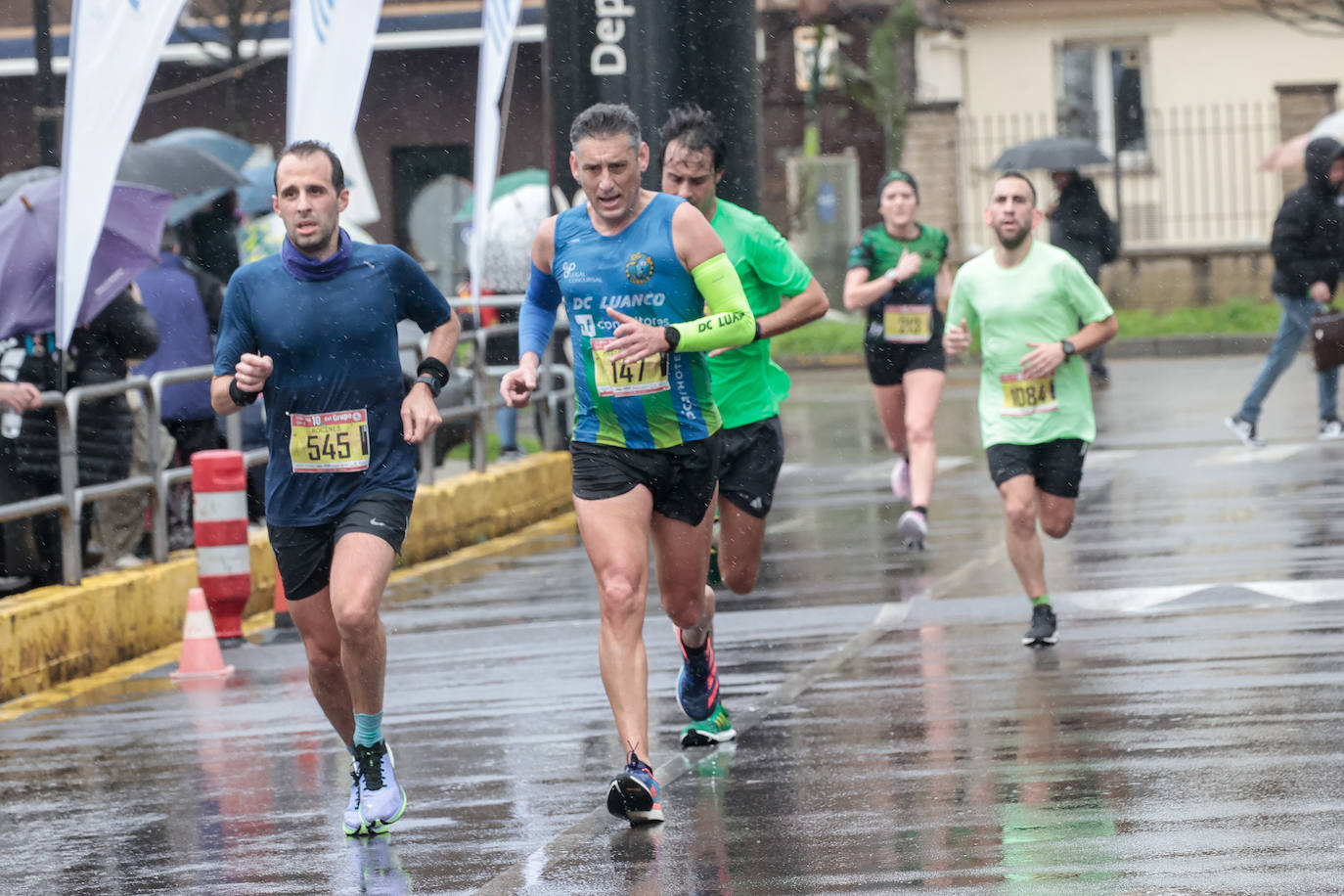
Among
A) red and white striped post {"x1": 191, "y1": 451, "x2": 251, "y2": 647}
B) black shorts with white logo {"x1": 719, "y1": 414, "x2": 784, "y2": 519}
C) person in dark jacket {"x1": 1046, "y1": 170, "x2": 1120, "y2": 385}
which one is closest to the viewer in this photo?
black shorts with white logo {"x1": 719, "y1": 414, "x2": 784, "y2": 519}

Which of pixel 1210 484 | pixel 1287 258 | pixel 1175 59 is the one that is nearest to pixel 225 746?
pixel 1210 484

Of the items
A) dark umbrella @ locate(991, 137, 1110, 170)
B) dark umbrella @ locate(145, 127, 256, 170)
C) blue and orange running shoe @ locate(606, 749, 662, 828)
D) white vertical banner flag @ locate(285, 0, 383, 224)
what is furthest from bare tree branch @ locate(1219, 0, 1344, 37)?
blue and orange running shoe @ locate(606, 749, 662, 828)

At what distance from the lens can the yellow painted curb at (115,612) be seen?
9.89 metres

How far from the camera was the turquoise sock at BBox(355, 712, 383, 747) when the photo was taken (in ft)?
22.2

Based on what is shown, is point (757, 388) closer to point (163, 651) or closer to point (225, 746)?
point (225, 746)

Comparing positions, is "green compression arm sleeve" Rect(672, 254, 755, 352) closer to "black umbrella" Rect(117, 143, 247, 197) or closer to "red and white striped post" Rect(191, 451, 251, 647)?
"red and white striped post" Rect(191, 451, 251, 647)

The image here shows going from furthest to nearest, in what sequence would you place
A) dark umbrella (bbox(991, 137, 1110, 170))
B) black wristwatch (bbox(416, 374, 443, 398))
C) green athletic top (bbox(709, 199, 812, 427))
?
dark umbrella (bbox(991, 137, 1110, 170)) < green athletic top (bbox(709, 199, 812, 427)) < black wristwatch (bbox(416, 374, 443, 398))

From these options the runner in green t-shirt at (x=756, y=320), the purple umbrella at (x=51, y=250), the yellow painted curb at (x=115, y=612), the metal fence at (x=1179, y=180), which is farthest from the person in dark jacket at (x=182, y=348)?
the metal fence at (x=1179, y=180)

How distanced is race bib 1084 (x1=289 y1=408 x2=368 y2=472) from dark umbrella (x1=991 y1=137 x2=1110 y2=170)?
17.8m

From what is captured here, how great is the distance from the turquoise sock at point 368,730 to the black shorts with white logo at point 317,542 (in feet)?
1.30

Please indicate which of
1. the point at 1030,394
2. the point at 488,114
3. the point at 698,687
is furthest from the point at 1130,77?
the point at 698,687

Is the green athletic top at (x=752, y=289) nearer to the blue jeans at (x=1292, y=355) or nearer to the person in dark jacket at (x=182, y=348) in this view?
the person in dark jacket at (x=182, y=348)

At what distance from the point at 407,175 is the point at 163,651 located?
23.8 metres

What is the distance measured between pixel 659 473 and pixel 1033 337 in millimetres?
3132
